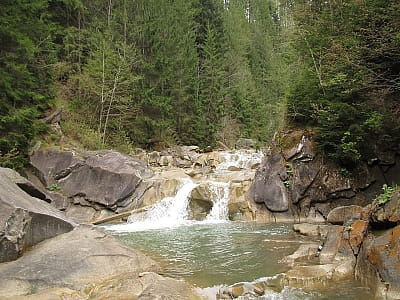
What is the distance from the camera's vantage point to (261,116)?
125 ft

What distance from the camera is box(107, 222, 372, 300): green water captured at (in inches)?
259

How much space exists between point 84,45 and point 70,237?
19.2 meters

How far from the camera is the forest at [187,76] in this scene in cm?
1197

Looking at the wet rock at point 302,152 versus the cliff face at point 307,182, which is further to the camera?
the wet rock at point 302,152

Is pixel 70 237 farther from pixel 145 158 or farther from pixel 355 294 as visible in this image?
pixel 145 158

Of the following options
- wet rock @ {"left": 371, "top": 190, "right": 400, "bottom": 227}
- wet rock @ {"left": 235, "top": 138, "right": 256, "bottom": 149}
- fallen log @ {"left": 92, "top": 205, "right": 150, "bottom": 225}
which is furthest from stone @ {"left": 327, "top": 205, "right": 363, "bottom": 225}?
wet rock @ {"left": 235, "top": 138, "right": 256, "bottom": 149}

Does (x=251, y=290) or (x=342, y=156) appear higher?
(x=342, y=156)

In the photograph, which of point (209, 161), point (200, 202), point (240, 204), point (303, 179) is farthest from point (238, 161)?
point (303, 179)

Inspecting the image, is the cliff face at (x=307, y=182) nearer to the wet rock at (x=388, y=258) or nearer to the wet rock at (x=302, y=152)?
the wet rock at (x=302, y=152)

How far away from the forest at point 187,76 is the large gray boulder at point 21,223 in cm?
736

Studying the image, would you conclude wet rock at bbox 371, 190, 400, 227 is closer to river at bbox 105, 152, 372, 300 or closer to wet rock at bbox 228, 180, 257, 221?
river at bbox 105, 152, 372, 300

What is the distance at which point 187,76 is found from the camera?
29859mm

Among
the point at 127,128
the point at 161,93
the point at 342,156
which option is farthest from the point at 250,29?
the point at 342,156

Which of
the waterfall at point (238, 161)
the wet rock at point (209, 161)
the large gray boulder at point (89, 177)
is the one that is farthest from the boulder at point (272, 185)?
the wet rock at point (209, 161)
